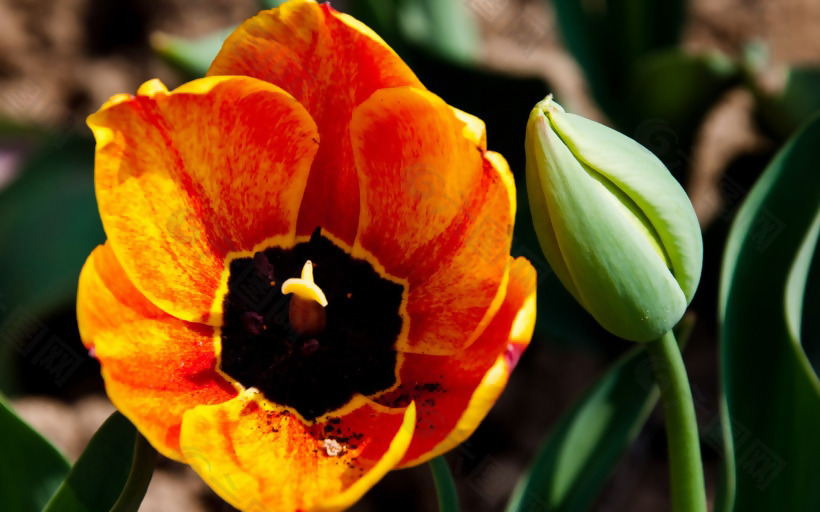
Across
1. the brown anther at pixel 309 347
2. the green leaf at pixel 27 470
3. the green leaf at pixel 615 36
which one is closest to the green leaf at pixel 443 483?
the brown anther at pixel 309 347

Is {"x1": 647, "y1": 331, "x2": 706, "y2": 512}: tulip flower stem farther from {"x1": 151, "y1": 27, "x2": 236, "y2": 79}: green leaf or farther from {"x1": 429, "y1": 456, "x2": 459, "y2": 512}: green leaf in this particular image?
{"x1": 151, "y1": 27, "x2": 236, "y2": 79}: green leaf

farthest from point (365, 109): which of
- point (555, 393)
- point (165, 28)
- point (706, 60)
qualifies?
point (165, 28)

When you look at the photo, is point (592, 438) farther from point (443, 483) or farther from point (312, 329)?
point (312, 329)

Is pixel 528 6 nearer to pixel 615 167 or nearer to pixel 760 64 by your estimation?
pixel 760 64

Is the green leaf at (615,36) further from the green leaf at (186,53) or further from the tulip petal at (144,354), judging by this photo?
the tulip petal at (144,354)

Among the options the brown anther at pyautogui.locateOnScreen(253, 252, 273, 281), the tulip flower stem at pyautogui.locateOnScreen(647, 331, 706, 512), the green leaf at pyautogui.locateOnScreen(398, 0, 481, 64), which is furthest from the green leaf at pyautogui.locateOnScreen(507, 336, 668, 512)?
the green leaf at pyautogui.locateOnScreen(398, 0, 481, 64)

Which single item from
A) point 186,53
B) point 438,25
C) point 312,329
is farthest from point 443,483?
point 438,25
